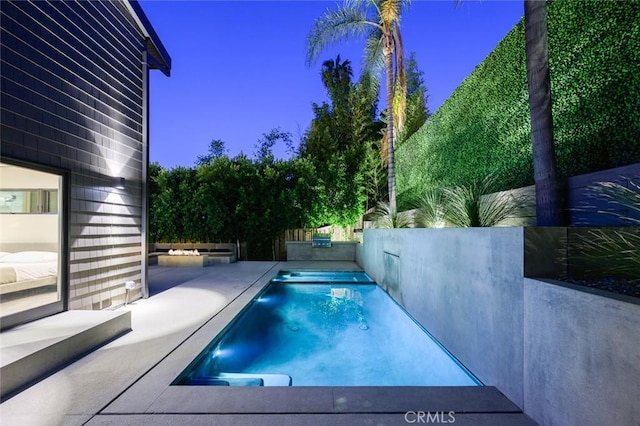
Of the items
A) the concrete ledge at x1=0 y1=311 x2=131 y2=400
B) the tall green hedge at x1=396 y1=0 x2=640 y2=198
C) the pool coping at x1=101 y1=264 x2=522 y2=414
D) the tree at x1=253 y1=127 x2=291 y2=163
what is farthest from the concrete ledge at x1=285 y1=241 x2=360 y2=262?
the tree at x1=253 y1=127 x2=291 y2=163

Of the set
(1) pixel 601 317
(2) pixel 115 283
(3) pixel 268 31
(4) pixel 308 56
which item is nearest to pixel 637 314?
(1) pixel 601 317

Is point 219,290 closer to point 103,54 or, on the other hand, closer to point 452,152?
point 103,54

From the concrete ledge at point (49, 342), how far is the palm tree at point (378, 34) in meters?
5.84

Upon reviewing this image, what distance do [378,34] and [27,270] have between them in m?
8.69

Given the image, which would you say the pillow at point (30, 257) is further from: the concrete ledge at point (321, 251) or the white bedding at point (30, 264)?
the concrete ledge at point (321, 251)

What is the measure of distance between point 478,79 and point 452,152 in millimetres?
1216

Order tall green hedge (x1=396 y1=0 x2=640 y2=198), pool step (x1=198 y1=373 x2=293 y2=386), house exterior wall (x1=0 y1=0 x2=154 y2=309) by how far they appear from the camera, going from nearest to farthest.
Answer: tall green hedge (x1=396 y1=0 x2=640 y2=198), pool step (x1=198 y1=373 x2=293 y2=386), house exterior wall (x1=0 y1=0 x2=154 y2=309)

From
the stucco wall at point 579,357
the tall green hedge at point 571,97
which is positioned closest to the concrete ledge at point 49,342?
the stucco wall at point 579,357

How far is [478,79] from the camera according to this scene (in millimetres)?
4699

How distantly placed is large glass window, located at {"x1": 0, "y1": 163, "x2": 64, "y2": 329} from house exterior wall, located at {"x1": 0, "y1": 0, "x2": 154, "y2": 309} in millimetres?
182

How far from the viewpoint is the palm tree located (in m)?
7.46

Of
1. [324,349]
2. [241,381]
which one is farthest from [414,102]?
[241,381]

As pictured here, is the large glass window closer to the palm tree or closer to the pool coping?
the pool coping

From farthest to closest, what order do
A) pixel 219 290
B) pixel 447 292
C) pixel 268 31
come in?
pixel 268 31, pixel 219 290, pixel 447 292
